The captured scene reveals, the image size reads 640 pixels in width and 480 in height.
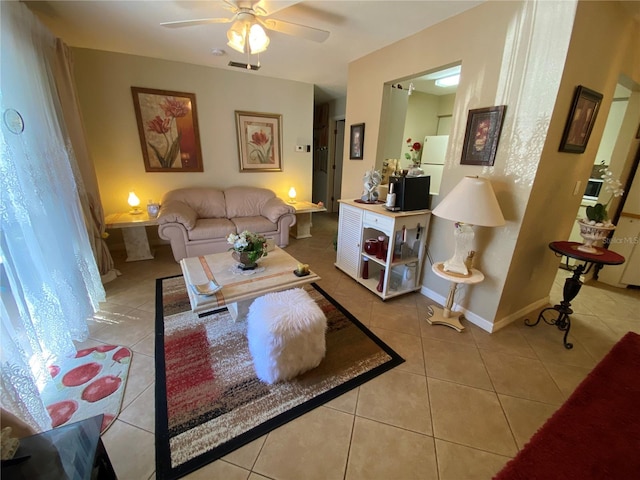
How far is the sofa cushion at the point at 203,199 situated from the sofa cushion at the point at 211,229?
0.29m

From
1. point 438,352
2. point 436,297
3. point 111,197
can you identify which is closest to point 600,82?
point 436,297

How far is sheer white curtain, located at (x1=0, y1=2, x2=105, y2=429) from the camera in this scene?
1233 millimetres

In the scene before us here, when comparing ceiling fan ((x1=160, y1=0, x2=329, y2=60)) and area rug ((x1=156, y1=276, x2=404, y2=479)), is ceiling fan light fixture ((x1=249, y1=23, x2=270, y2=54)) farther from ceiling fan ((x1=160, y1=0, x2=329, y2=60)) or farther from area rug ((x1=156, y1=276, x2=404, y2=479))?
area rug ((x1=156, y1=276, x2=404, y2=479))

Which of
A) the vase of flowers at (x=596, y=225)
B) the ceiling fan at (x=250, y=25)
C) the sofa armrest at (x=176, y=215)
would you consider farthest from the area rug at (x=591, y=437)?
the sofa armrest at (x=176, y=215)

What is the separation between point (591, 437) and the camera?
4.20ft

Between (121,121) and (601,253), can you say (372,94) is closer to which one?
(601,253)

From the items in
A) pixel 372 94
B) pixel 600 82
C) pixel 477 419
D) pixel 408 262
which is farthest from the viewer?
pixel 372 94

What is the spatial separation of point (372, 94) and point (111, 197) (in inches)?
142

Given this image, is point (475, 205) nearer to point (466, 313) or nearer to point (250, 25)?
point (466, 313)

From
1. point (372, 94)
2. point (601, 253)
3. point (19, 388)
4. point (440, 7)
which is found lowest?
point (19, 388)

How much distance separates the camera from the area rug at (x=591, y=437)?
3.76ft

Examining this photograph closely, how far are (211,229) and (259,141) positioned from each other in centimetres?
172

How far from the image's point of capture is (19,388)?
1.11m

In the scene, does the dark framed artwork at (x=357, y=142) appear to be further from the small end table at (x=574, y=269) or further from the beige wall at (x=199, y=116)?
the small end table at (x=574, y=269)
